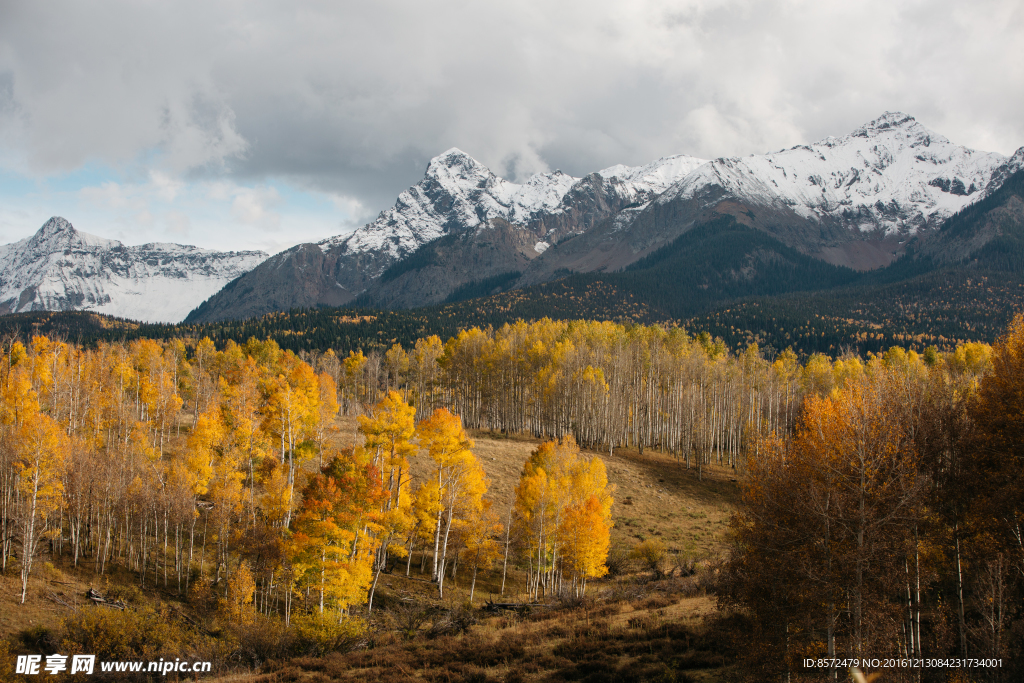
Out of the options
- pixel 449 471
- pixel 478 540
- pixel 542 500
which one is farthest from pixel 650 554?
pixel 449 471

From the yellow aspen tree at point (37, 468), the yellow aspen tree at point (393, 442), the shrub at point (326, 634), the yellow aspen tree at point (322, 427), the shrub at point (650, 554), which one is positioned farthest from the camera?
the yellow aspen tree at point (322, 427)

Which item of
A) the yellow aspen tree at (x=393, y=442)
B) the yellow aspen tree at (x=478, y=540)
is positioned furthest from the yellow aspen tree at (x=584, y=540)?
the yellow aspen tree at (x=393, y=442)

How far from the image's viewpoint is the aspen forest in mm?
17672

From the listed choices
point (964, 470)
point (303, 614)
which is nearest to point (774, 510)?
point (964, 470)

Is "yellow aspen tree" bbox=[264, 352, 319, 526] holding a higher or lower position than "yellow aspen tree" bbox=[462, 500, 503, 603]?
higher

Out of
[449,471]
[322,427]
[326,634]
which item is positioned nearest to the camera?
[326,634]

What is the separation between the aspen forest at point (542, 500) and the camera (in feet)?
58.0

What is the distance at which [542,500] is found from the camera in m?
39.3

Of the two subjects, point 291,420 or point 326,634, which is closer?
point 326,634

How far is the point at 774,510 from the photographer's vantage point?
1884 centimetres

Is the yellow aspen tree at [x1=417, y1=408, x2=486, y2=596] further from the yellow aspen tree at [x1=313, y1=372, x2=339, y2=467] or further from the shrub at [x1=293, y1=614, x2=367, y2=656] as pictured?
the shrub at [x1=293, y1=614, x2=367, y2=656]

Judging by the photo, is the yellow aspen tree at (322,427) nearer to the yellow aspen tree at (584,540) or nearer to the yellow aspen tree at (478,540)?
the yellow aspen tree at (478,540)

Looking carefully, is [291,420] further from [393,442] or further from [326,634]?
[326,634]

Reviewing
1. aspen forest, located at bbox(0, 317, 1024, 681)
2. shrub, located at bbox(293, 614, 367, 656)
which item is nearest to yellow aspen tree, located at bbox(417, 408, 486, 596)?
aspen forest, located at bbox(0, 317, 1024, 681)
